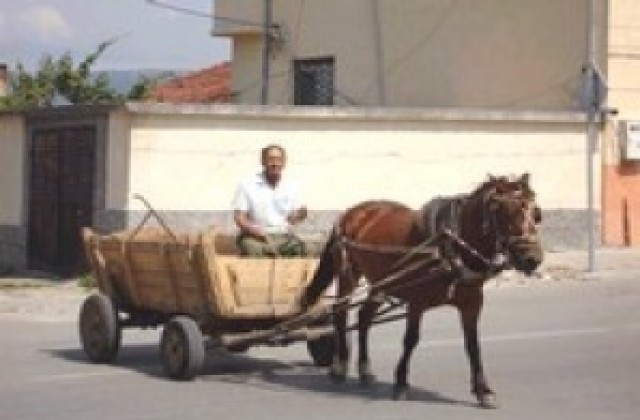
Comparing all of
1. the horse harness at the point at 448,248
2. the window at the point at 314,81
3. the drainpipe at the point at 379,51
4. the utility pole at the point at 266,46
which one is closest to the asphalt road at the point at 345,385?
the horse harness at the point at 448,248

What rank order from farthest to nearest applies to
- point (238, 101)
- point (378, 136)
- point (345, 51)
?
point (238, 101) → point (345, 51) → point (378, 136)

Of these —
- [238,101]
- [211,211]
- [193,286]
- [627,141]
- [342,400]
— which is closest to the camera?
[342,400]

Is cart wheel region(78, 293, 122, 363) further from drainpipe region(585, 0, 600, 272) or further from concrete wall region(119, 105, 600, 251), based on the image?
drainpipe region(585, 0, 600, 272)

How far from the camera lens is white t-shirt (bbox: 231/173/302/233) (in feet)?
36.8

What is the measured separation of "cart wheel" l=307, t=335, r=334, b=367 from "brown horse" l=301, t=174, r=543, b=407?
683 mm

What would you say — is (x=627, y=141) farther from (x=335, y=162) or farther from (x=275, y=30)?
(x=275, y=30)

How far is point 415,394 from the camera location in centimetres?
1000

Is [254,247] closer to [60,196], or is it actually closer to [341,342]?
[341,342]

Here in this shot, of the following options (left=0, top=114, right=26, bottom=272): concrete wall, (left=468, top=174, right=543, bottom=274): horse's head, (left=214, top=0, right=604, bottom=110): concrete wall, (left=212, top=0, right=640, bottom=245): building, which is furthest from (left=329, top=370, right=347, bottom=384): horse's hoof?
(left=214, top=0, right=604, bottom=110): concrete wall

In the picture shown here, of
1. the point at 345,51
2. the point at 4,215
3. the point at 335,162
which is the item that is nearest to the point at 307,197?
the point at 335,162

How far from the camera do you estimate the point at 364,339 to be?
1043 cm

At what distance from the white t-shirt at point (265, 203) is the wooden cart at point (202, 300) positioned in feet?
1.12

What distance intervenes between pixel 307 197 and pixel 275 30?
11.1m

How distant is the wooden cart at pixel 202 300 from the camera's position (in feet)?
34.2
